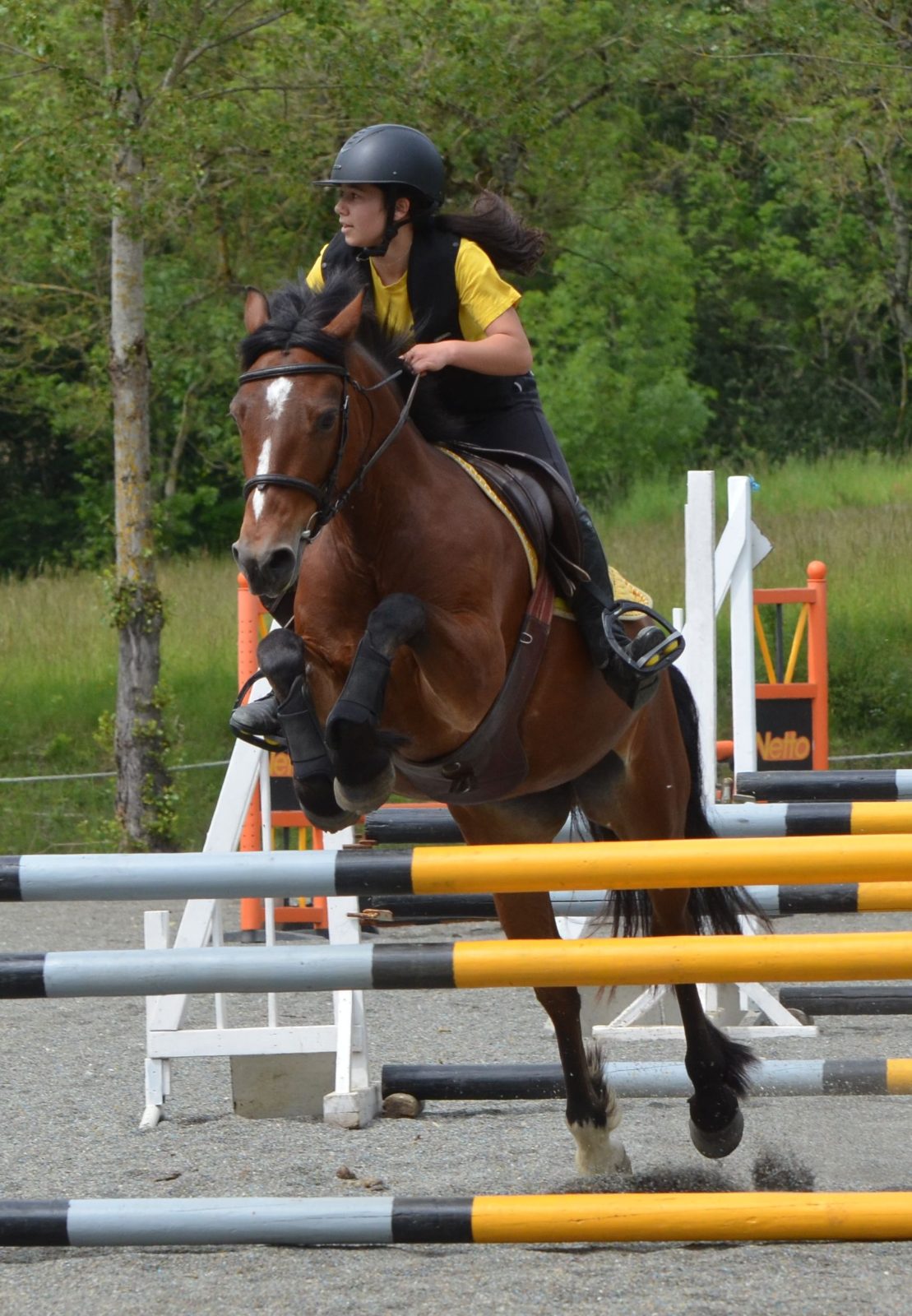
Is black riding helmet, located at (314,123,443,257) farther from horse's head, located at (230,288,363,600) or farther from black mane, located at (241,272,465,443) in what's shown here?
horse's head, located at (230,288,363,600)

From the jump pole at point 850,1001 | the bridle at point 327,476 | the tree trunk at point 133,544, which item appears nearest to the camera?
the bridle at point 327,476

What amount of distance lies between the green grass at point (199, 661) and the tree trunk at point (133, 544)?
0.28 metres

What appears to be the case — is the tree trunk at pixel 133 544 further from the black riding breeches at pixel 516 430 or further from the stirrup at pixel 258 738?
the stirrup at pixel 258 738

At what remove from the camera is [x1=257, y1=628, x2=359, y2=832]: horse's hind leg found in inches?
134

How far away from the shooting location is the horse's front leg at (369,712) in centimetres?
326

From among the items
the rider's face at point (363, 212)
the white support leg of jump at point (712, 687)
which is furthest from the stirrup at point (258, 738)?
the white support leg of jump at point (712, 687)

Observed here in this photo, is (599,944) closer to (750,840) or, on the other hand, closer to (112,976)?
(750,840)

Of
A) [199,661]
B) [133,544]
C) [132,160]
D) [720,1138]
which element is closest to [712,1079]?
[720,1138]

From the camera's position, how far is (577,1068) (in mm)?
4312

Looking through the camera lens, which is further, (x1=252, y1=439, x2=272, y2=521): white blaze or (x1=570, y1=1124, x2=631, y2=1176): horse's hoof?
(x1=570, y1=1124, x2=631, y2=1176): horse's hoof

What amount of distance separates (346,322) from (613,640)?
107 centimetres

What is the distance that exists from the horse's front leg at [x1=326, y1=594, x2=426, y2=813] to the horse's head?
258 millimetres

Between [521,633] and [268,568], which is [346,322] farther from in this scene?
[521,633]

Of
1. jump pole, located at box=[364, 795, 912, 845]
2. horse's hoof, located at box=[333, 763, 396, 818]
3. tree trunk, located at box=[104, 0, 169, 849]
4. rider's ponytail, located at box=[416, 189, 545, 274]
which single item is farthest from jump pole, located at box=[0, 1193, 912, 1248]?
tree trunk, located at box=[104, 0, 169, 849]
